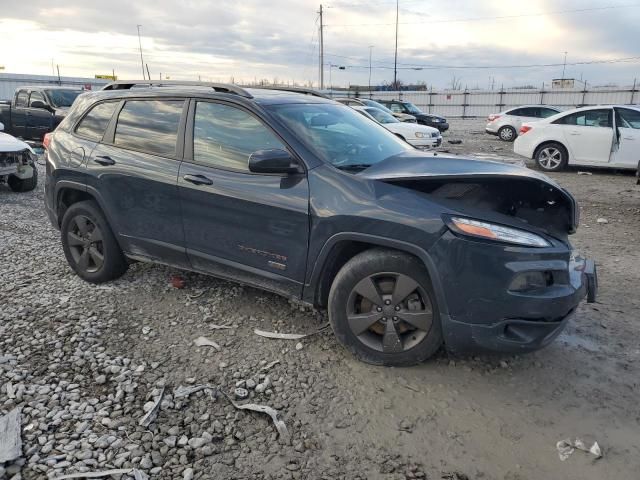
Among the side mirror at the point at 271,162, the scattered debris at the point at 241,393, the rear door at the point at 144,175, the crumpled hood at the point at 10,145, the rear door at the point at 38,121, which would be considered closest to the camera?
the scattered debris at the point at 241,393

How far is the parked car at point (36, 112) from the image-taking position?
45.2ft

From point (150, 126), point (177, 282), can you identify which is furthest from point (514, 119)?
point (150, 126)

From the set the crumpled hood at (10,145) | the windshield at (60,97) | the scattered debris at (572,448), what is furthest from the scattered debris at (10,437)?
the windshield at (60,97)

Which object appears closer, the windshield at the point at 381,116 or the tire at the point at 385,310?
the tire at the point at 385,310

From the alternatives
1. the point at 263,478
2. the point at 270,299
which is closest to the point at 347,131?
the point at 270,299

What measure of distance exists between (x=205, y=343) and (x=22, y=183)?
23.7ft

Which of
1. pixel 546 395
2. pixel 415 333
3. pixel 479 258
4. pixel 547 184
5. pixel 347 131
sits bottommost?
pixel 546 395

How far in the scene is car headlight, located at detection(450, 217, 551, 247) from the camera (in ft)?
9.33

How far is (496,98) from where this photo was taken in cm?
4119

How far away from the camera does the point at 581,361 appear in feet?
11.3

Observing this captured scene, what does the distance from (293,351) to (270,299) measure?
870 mm

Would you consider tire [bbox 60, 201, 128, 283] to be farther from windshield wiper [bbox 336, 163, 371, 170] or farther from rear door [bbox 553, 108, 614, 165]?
rear door [bbox 553, 108, 614, 165]

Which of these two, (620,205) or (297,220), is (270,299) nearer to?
(297,220)

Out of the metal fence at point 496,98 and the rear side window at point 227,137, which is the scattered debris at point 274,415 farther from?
the metal fence at point 496,98
